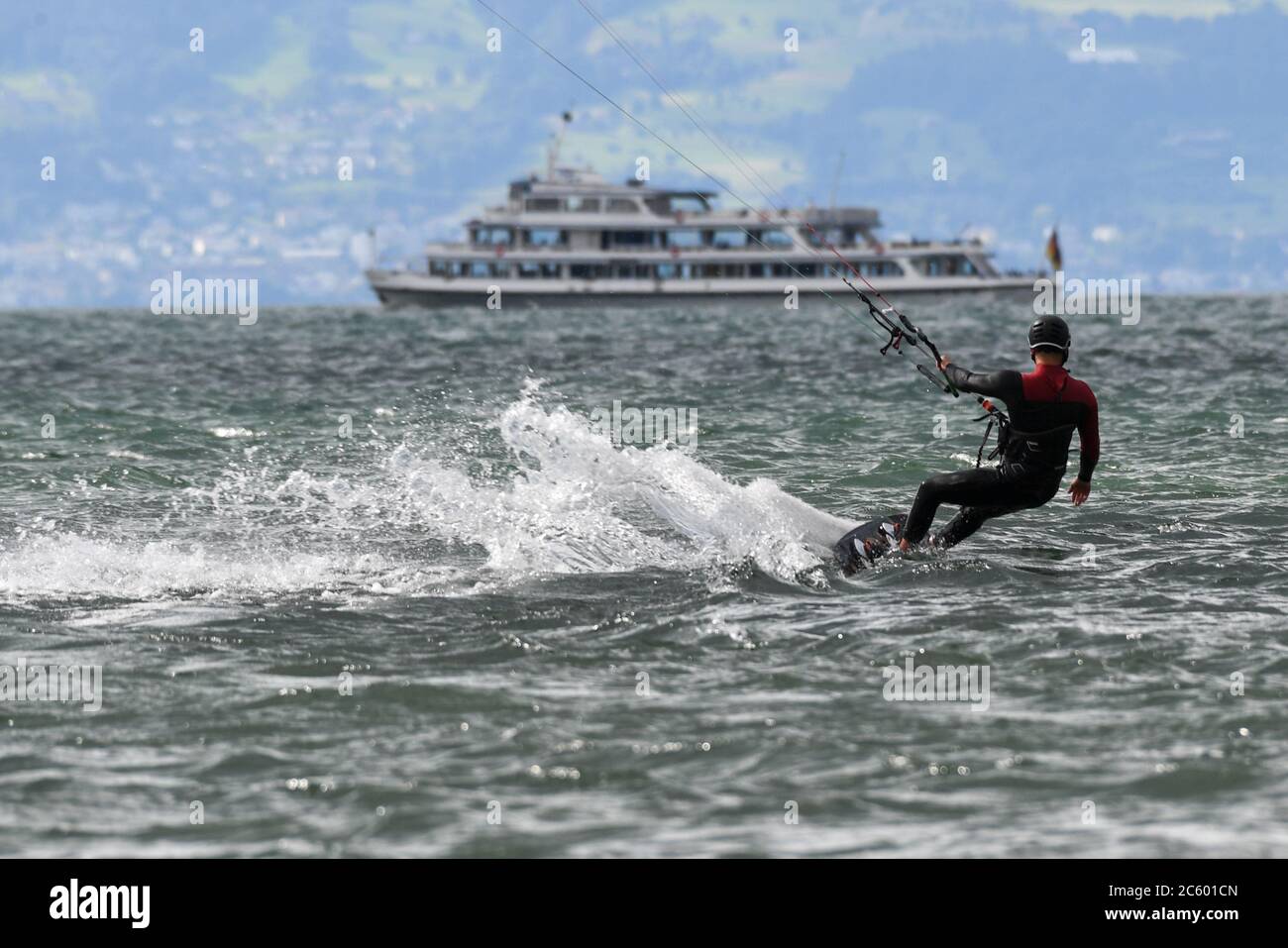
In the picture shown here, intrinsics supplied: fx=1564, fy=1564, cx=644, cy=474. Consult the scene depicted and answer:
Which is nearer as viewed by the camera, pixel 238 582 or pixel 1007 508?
pixel 238 582

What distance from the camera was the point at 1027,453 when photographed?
44.2 ft

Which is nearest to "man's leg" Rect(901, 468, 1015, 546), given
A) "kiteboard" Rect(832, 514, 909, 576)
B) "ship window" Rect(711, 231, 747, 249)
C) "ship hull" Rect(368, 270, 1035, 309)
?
"kiteboard" Rect(832, 514, 909, 576)

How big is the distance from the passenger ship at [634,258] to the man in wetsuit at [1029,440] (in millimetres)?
90593

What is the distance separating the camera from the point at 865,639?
1080 cm

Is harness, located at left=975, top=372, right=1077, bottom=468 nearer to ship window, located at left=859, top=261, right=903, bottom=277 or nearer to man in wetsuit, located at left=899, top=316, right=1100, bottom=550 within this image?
man in wetsuit, located at left=899, top=316, right=1100, bottom=550

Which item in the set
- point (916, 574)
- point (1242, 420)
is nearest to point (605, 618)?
point (916, 574)

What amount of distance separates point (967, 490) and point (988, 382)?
1.12m

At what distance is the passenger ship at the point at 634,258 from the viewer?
105750 mm

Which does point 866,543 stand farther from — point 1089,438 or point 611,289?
point 611,289

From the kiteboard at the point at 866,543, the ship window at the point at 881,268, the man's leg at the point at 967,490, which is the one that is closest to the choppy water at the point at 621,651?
the kiteboard at the point at 866,543

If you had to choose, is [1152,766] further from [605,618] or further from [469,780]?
[605,618]
